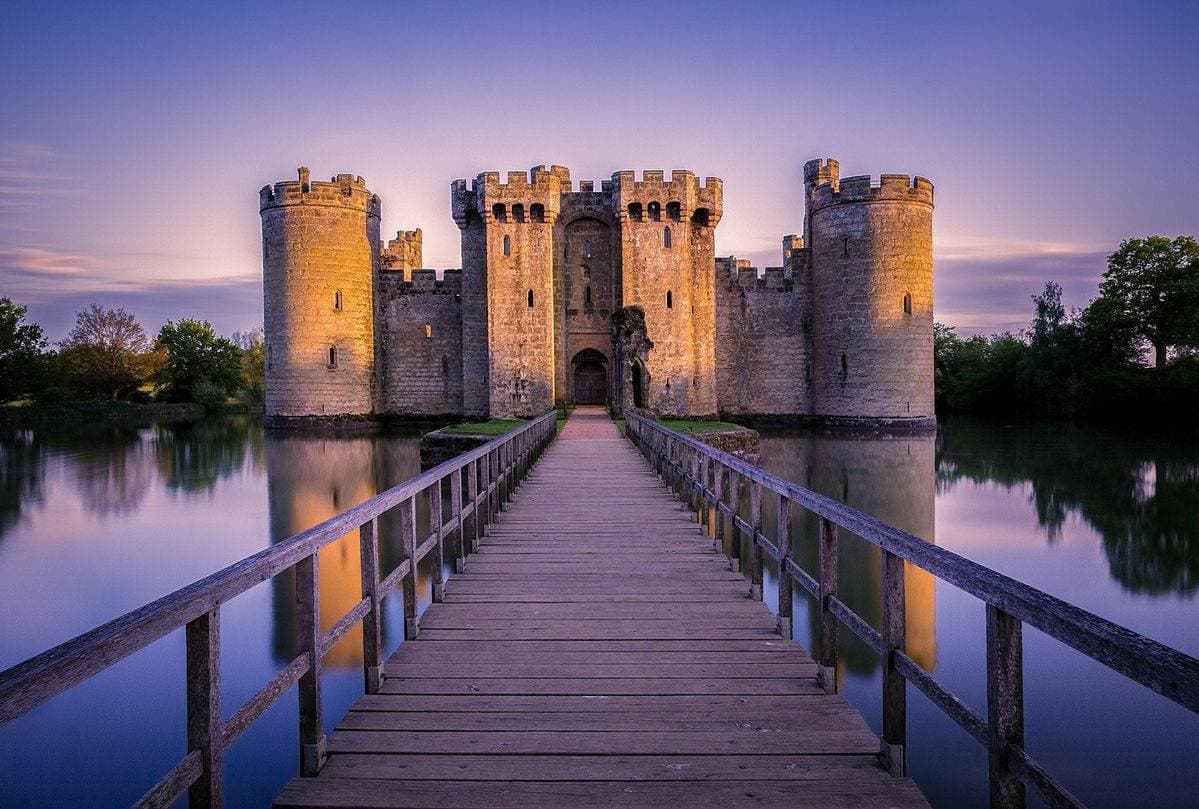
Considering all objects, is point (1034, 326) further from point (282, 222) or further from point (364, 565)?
point (364, 565)

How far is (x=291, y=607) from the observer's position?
916cm

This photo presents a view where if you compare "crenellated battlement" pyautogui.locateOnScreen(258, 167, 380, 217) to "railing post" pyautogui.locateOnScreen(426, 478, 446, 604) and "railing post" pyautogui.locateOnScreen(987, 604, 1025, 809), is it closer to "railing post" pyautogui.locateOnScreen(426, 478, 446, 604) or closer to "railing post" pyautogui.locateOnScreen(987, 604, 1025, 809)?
"railing post" pyautogui.locateOnScreen(426, 478, 446, 604)

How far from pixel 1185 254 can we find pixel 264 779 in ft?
131

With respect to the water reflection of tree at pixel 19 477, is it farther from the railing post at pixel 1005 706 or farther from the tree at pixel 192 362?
the tree at pixel 192 362

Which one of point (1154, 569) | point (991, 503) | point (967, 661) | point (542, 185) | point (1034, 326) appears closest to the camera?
point (967, 661)

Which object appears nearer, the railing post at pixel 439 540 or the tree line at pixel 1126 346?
the railing post at pixel 439 540

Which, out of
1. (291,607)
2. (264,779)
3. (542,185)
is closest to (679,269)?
(542,185)

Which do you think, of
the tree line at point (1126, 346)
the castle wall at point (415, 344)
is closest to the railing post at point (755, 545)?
the castle wall at point (415, 344)

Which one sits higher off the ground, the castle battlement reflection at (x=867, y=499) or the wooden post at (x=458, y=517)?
the wooden post at (x=458, y=517)

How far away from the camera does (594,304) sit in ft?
104

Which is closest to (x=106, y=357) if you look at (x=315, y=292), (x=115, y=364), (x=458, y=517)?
Result: (x=115, y=364)

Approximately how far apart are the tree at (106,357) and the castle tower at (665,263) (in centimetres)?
3605

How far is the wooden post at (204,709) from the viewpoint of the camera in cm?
227

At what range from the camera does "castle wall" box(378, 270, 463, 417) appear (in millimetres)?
33688
